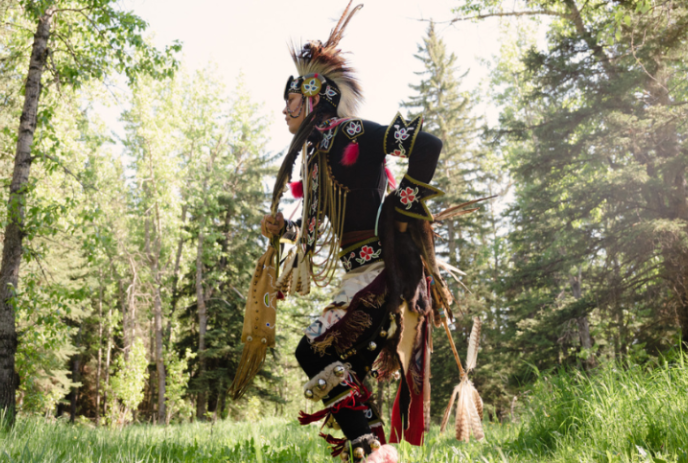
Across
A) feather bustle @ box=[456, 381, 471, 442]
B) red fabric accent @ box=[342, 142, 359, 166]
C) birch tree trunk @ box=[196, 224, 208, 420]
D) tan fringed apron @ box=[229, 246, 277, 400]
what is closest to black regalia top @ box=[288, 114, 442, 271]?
red fabric accent @ box=[342, 142, 359, 166]

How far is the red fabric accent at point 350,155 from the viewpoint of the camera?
2.95 metres

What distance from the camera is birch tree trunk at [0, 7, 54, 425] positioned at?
16.8 ft

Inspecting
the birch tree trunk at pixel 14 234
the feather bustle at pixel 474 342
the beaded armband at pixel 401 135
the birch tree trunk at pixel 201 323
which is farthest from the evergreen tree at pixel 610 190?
the birch tree trunk at pixel 201 323

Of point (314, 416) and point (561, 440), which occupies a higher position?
point (314, 416)

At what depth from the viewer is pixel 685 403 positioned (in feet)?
8.46

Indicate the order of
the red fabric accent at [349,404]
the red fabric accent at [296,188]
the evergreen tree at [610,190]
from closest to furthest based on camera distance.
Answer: the red fabric accent at [349,404]
the red fabric accent at [296,188]
the evergreen tree at [610,190]

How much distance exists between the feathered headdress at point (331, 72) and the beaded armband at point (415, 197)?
3.20ft

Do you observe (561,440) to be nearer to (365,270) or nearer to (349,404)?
(349,404)

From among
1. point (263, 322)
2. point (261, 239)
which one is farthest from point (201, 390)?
point (263, 322)

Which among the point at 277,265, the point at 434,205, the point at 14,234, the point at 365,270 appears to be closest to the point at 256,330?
the point at 277,265

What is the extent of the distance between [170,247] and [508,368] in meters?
16.5

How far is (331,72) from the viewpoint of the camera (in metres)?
3.44

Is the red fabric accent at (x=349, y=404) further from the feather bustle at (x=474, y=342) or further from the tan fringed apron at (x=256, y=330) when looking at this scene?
the feather bustle at (x=474, y=342)

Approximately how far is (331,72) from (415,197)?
1.31 m
